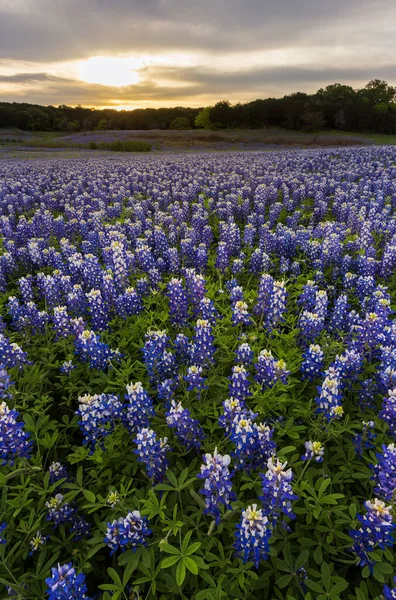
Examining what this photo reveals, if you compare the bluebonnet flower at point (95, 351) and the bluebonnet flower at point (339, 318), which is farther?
the bluebonnet flower at point (339, 318)

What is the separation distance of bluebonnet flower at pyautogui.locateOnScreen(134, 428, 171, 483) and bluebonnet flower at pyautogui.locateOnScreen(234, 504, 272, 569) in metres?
0.78

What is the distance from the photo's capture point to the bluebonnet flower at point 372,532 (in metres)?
2.15

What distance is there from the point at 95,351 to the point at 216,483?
1.98 meters

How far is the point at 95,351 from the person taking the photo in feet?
12.3

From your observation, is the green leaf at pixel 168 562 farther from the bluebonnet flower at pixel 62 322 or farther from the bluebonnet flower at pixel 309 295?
the bluebonnet flower at pixel 309 295

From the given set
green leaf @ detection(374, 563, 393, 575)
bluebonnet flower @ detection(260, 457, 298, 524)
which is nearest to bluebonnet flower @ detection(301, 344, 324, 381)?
bluebonnet flower @ detection(260, 457, 298, 524)

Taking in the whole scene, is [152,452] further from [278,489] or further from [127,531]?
[278,489]

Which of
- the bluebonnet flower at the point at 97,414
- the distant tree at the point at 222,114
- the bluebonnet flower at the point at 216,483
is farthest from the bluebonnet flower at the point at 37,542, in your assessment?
the distant tree at the point at 222,114

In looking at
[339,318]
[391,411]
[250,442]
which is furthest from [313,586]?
[339,318]

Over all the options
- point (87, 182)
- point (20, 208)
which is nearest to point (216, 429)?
point (20, 208)

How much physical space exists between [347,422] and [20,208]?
12.4 metres

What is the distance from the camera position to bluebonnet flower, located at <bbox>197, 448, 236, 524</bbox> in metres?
2.21

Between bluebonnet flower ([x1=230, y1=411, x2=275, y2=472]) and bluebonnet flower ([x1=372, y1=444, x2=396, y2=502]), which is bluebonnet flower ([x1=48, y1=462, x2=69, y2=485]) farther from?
bluebonnet flower ([x1=372, y1=444, x2=396, y2=502])

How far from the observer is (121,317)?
5227 mm
